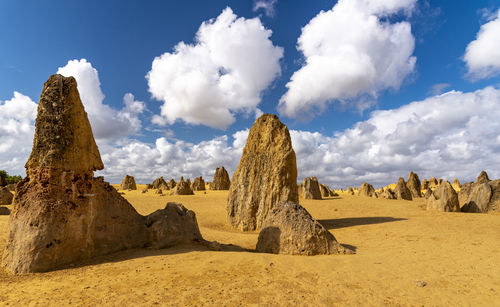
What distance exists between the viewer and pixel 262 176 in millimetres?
13492

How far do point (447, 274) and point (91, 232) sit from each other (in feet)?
26.1

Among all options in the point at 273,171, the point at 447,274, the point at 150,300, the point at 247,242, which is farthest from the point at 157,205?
the point at 447,274

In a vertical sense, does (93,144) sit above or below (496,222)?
above

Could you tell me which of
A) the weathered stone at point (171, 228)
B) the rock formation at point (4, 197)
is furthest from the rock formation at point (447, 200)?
the rock formation at point (4, 197)

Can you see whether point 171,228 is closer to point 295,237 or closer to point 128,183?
point 295,237

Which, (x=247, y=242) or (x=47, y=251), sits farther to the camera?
(x=247, y=242)

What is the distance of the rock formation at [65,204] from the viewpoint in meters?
5.72

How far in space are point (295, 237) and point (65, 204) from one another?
5672mm

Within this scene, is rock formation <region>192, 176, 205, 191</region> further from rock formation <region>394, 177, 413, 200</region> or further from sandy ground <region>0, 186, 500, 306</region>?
sandy ground <region>0, 186, 500, 306</region>

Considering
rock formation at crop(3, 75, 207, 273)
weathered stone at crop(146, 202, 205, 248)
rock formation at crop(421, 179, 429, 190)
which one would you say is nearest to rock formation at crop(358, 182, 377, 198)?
weathered stone at crop(146, 202, 205, 248)

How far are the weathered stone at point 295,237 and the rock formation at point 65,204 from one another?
2.21 meters

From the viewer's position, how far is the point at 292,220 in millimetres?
7719

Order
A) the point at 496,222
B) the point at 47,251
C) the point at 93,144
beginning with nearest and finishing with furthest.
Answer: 1. the point at 47,251
2. the point at 93,144
3. the point at 496,222

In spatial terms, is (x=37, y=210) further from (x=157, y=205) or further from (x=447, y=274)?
(x=157, y=205)
